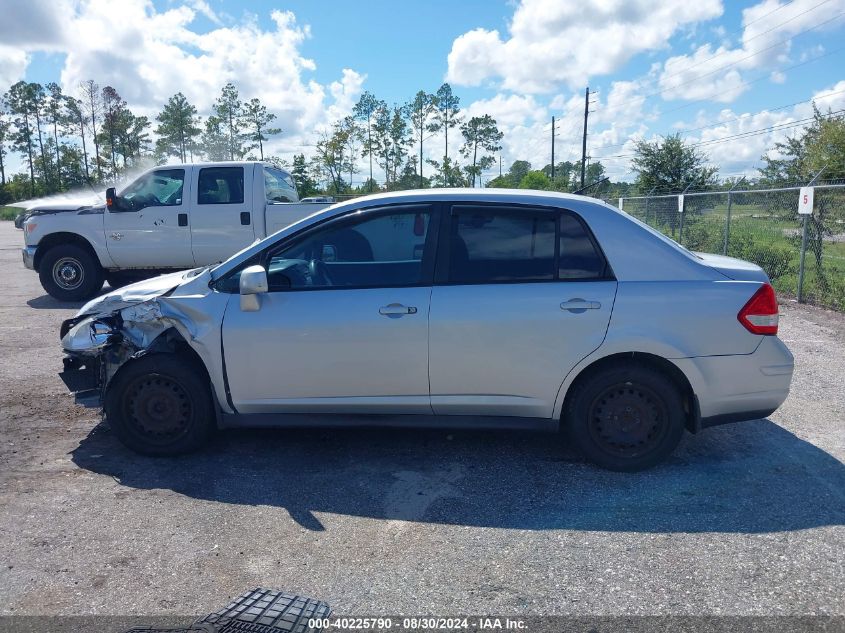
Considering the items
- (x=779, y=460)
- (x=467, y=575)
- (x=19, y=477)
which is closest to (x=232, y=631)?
(x=467, y=575)

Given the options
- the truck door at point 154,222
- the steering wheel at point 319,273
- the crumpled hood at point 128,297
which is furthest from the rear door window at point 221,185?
the steering wheel at point 319,273

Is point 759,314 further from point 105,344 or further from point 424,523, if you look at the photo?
point 105,344

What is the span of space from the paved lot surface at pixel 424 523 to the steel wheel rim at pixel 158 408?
8.6 inches

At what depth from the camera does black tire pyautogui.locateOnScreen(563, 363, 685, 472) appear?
4.21 meters

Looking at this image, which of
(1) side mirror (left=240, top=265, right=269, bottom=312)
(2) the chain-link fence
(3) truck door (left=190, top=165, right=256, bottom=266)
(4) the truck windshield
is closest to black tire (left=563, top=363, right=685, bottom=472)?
(1) side mirror (left=240, top=265, right=269, bottom=312)

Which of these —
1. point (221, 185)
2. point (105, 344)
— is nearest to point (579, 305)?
point (105, 344)

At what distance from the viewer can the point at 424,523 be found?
12.2 feet

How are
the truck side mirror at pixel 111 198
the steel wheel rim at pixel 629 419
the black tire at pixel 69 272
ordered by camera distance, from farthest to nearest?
the black tire at pixel 69 272 → the truck side mirror at pixel 111 198 → the steel wheel rim at pixel 629 419

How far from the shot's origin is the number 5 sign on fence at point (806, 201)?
9.80 metres

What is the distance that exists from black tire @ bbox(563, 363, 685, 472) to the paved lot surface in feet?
0.49

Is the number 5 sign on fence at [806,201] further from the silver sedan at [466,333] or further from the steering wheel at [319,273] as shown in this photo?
the steering wheel at [319,273]

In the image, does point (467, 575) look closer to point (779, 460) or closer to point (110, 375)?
point (779, 460)

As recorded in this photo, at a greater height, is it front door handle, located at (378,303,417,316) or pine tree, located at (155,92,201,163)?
pine tree, located at (155,92,201,163)

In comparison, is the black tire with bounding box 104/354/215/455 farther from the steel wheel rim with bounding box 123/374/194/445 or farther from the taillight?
the taillight
